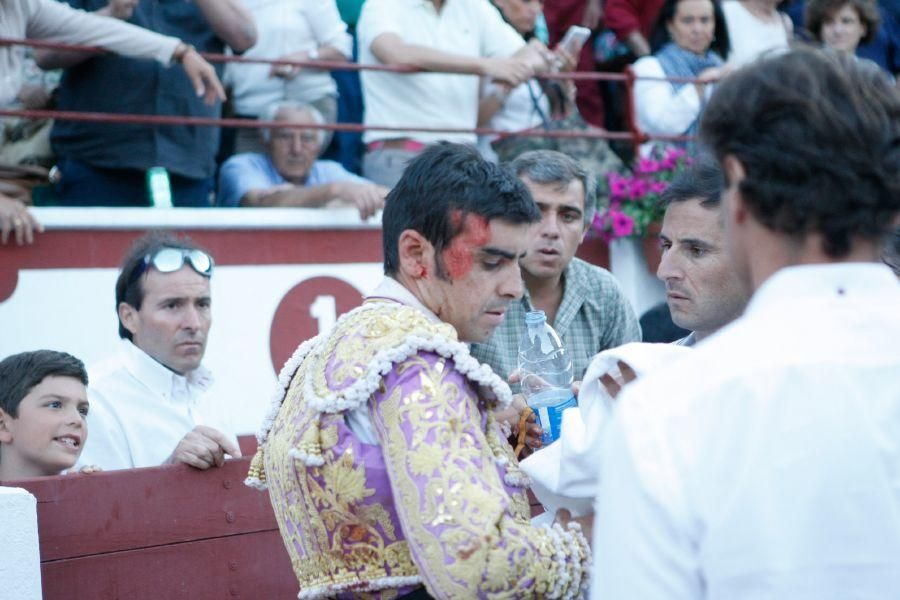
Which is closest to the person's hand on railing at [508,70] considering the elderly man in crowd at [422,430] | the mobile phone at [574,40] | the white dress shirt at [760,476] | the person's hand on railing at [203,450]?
the mobile phone at [574,40]

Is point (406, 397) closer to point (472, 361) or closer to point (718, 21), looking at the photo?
point (472, 361)

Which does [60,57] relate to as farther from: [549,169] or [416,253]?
[416,253]

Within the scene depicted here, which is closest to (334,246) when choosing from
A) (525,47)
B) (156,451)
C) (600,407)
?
(525,47)

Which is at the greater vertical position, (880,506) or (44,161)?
(880,506)

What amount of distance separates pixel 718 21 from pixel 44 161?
395cm

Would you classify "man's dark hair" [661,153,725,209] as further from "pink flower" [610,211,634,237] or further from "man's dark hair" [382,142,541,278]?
"pink flower" [610,211,634,237]

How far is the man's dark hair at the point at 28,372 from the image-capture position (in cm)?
373

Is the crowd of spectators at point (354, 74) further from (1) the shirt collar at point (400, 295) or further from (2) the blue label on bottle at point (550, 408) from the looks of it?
(1) the shirt collar at point (400, 295)

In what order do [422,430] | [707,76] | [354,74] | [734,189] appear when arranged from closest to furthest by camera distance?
[734,189], [422,430], [354,74], [707,76]

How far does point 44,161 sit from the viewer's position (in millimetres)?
5586

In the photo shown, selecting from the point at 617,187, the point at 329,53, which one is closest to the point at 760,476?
the point at 329,53

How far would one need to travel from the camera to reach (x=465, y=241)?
2.41 metres

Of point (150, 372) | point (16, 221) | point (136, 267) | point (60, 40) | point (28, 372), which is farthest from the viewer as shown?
point (60, 40)

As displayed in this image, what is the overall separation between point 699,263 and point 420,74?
10.8 ft
